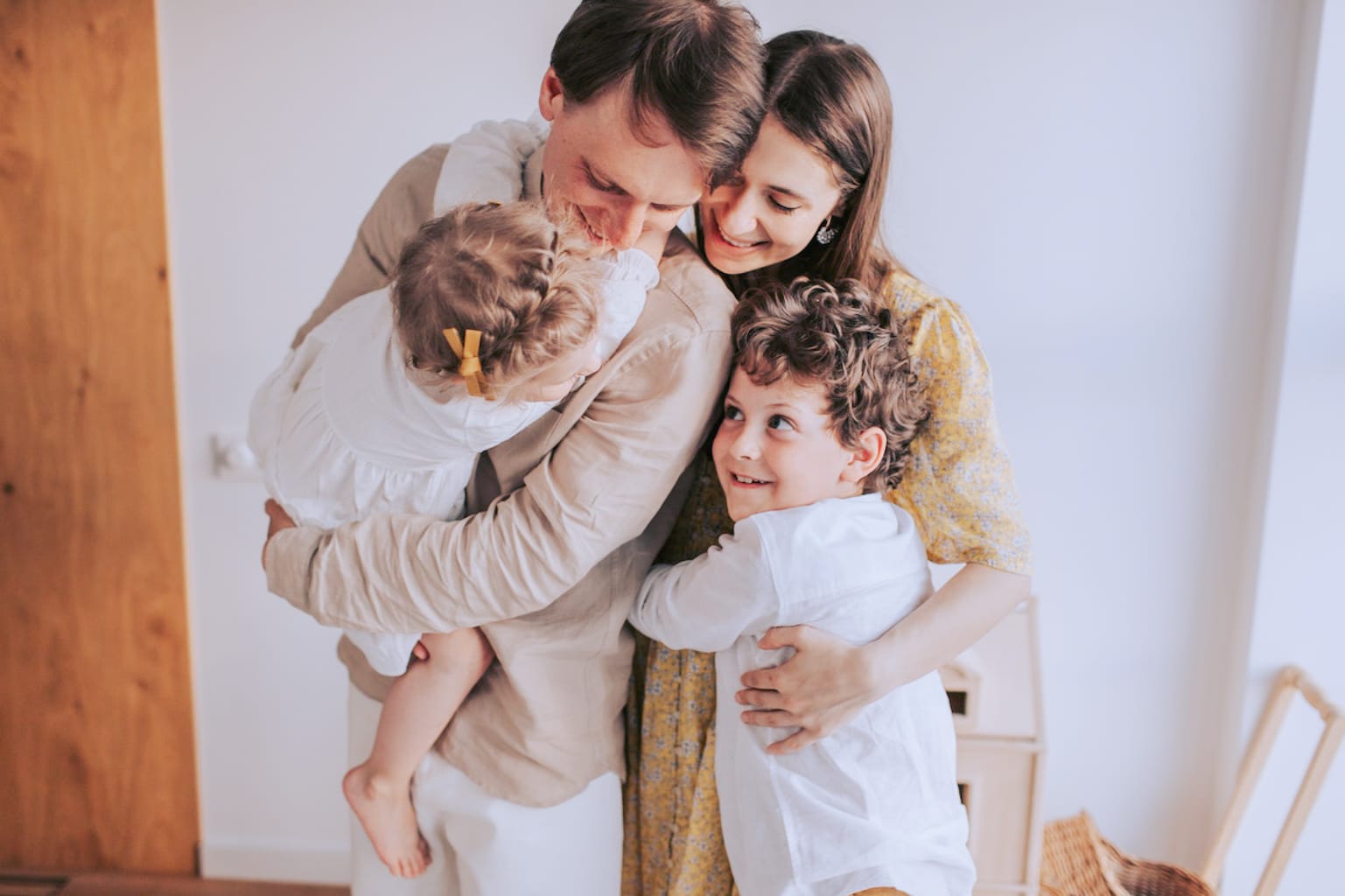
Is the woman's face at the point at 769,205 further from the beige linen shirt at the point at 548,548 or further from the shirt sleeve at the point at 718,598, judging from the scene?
the shirt sleeve at the point at 718,598

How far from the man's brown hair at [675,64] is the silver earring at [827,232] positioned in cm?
24

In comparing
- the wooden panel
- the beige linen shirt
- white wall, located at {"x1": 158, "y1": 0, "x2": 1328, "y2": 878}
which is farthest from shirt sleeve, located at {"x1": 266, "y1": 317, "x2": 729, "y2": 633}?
the wooden panel

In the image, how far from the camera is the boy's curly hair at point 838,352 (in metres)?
1.17

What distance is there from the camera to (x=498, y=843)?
50.2 inches

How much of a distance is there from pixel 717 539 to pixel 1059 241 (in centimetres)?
94

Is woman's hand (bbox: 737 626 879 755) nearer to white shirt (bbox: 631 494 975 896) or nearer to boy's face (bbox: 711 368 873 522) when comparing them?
white shirt (bbox: 631 494 975 896)

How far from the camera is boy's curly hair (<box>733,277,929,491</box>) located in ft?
3.84

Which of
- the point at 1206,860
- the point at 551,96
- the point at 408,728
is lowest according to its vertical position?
the point at 1206,860

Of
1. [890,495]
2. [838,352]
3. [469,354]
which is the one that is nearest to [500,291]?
[469,354]

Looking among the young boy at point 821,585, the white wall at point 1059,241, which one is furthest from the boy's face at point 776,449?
the white wall at point 1059,241

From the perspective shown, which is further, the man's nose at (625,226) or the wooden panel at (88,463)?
the wooden panel at (88,463)

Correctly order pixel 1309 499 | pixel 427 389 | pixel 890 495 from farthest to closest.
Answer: pixel 1309 499 → pixel 890 495 → pixel 427 389

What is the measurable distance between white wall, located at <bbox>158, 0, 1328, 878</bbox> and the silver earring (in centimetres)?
61

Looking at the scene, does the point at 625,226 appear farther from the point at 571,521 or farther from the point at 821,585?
the point at 821,585
